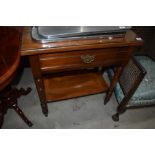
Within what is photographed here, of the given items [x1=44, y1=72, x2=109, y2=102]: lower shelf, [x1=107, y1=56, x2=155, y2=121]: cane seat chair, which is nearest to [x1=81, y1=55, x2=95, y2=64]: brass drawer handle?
[x1=107, y1=56, x2=155, y2=121]: cane seat chair

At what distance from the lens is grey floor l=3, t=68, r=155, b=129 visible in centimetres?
113

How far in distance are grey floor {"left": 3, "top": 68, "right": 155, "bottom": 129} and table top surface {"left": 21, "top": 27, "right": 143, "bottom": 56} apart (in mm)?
669

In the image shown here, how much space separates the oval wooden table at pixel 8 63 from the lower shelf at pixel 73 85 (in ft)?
0.87

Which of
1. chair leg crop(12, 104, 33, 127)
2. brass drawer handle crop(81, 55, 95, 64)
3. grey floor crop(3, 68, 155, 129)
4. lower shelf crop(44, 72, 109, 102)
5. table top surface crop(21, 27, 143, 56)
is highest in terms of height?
table top surface crop(21, 27, 143, 56)

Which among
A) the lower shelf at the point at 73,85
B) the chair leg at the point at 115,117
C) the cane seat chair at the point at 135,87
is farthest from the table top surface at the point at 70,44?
the chair leg at the point at 115,117

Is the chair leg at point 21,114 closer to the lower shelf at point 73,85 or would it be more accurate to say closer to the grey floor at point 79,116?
the grey floor at point 79,116

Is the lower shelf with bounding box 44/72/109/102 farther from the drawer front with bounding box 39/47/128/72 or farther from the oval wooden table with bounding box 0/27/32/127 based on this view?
the drawer front with bounding box 39/47/128/72

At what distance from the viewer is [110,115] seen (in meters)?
1.22

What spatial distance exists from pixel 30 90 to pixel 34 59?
0.68 m

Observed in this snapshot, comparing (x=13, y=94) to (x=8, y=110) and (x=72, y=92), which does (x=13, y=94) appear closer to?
(x=8, y=110)

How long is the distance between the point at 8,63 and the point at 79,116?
2.36ft

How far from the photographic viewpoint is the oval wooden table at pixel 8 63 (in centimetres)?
65

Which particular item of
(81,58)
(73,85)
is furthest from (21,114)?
(81,58)

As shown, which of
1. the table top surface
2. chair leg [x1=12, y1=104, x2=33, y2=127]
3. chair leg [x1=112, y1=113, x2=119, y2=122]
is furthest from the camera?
chair leg [x1=112, y1=113, x2=119, y2=122]
